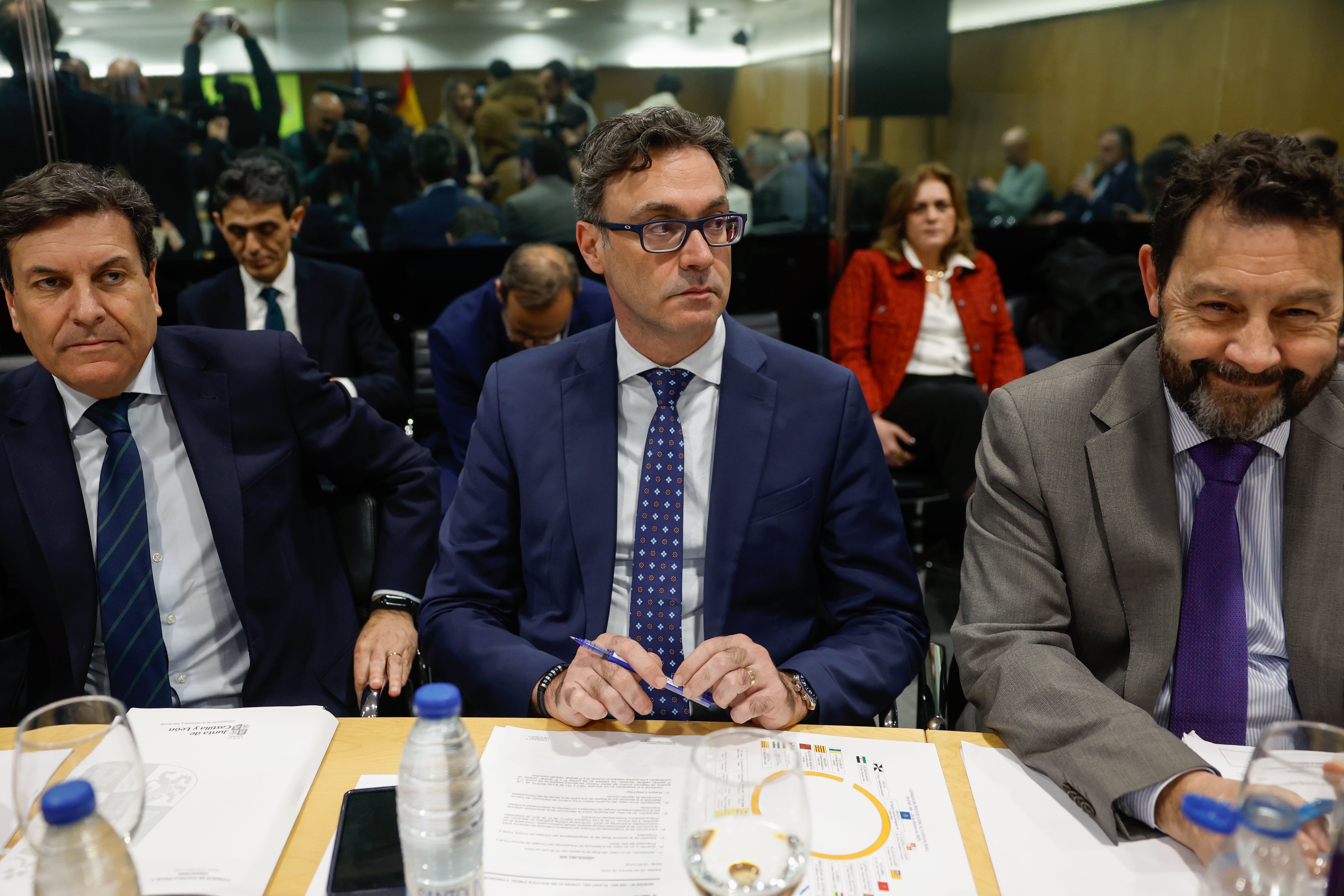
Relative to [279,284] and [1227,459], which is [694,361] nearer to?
[1227,459]

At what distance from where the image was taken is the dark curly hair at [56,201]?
167 cm

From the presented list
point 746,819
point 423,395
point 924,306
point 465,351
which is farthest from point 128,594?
point 924,306

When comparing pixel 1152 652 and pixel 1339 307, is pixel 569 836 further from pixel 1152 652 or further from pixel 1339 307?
pixel 1339 307

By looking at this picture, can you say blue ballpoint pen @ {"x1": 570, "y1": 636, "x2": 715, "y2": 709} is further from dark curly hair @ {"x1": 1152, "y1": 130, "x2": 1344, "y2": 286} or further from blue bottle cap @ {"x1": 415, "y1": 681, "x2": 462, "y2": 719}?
dark curly hair @ {"x1": 1152, "y1": 130, "x2": 1344, "y2": 286}

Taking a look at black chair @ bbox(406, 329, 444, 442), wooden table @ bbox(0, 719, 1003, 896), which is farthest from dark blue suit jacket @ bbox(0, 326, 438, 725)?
black chair @ bbox(406, 329, 444, 442)

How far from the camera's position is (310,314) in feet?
12.6

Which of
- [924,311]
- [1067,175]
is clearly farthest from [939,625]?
[1067,175]

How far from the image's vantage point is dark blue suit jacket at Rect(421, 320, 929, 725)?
1.63m

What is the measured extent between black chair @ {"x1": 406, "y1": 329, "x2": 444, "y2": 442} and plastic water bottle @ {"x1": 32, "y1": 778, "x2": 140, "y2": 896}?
333 centimetres

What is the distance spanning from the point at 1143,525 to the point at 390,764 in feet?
3.68

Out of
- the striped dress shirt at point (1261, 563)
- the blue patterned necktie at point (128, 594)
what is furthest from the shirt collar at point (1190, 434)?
the blue patterned necktie at point (128, 594)

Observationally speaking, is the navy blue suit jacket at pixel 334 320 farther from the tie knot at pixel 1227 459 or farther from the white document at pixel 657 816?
the tie knot at pixel 1227 459

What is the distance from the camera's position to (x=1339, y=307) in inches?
52.0

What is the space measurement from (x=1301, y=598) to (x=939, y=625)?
2197 mm
